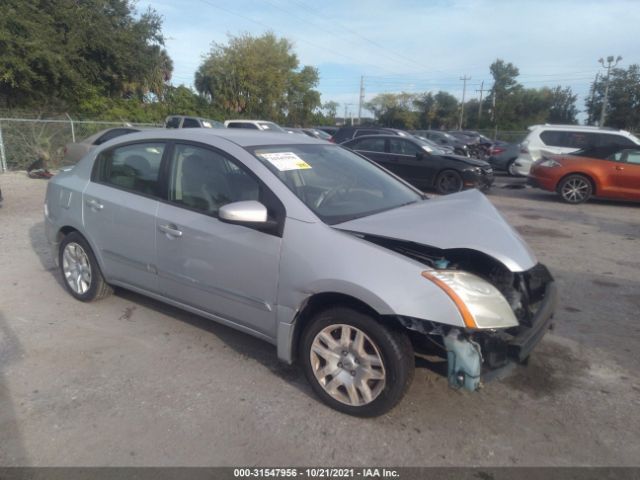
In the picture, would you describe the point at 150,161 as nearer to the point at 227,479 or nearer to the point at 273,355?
the point at 273,355

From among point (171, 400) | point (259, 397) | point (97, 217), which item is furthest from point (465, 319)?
point (97, 217)

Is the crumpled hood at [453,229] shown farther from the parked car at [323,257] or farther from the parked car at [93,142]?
the parked car at [93,142]

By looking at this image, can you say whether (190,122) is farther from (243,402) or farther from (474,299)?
(474,299)

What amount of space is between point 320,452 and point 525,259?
5.42 feet

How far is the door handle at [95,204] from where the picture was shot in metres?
4.30

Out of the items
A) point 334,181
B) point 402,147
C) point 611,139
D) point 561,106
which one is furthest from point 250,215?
point 561,106

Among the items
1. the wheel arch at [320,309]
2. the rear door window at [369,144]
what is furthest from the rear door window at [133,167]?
the rear door window at [369,144]

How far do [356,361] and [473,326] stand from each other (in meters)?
0.73

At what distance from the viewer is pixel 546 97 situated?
59062 millimetres

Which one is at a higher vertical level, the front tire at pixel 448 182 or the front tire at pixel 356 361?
the front tire at pixel 448 182

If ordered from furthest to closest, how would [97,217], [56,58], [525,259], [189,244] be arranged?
[56,58] < [97,217] < [189,244] < [525,259]

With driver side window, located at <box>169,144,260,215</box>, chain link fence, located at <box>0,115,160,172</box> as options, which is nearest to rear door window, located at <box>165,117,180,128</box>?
chain link fence, located at <box>0,115,160,172</box>

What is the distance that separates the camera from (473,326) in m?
2.60

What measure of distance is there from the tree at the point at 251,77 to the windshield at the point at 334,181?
37994 mm
